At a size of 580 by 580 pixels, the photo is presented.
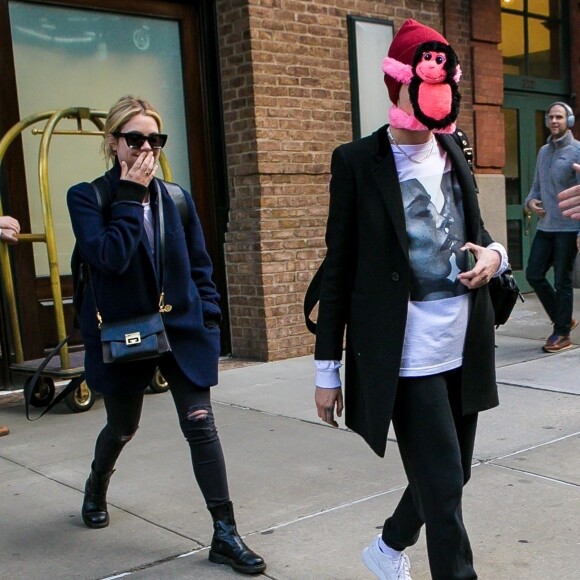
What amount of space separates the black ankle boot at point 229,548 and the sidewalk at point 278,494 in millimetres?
58

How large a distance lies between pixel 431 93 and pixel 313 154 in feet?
16.7

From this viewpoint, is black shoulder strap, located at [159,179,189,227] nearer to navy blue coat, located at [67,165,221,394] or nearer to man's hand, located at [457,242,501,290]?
navy blue coat, located at [67,165,221,394]

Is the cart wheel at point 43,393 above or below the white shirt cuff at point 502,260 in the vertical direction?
below

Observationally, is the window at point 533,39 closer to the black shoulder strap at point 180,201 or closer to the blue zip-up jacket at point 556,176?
the blue zip-up jacket at point 556,176

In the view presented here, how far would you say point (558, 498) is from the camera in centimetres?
397

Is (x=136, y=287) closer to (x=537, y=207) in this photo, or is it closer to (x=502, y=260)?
(x=502, y=260)

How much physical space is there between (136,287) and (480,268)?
1386 mm

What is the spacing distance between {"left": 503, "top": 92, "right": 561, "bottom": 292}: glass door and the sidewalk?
487cm

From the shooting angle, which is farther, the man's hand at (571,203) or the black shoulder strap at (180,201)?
the black shoulder strap at (180,201)

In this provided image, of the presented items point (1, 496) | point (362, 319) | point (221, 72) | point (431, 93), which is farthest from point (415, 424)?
point (221, 72)

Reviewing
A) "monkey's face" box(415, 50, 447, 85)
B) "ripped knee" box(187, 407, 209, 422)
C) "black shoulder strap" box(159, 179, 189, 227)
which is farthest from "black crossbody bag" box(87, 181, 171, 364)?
"monkey's face" box(415, 50, 447, 85)

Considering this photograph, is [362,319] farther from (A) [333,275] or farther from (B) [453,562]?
(B) [453,562]

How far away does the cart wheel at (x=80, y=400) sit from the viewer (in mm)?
5835

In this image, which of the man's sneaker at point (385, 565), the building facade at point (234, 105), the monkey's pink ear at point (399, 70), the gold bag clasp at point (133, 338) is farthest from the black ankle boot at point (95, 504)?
→ the building facade at point (234, 105)
